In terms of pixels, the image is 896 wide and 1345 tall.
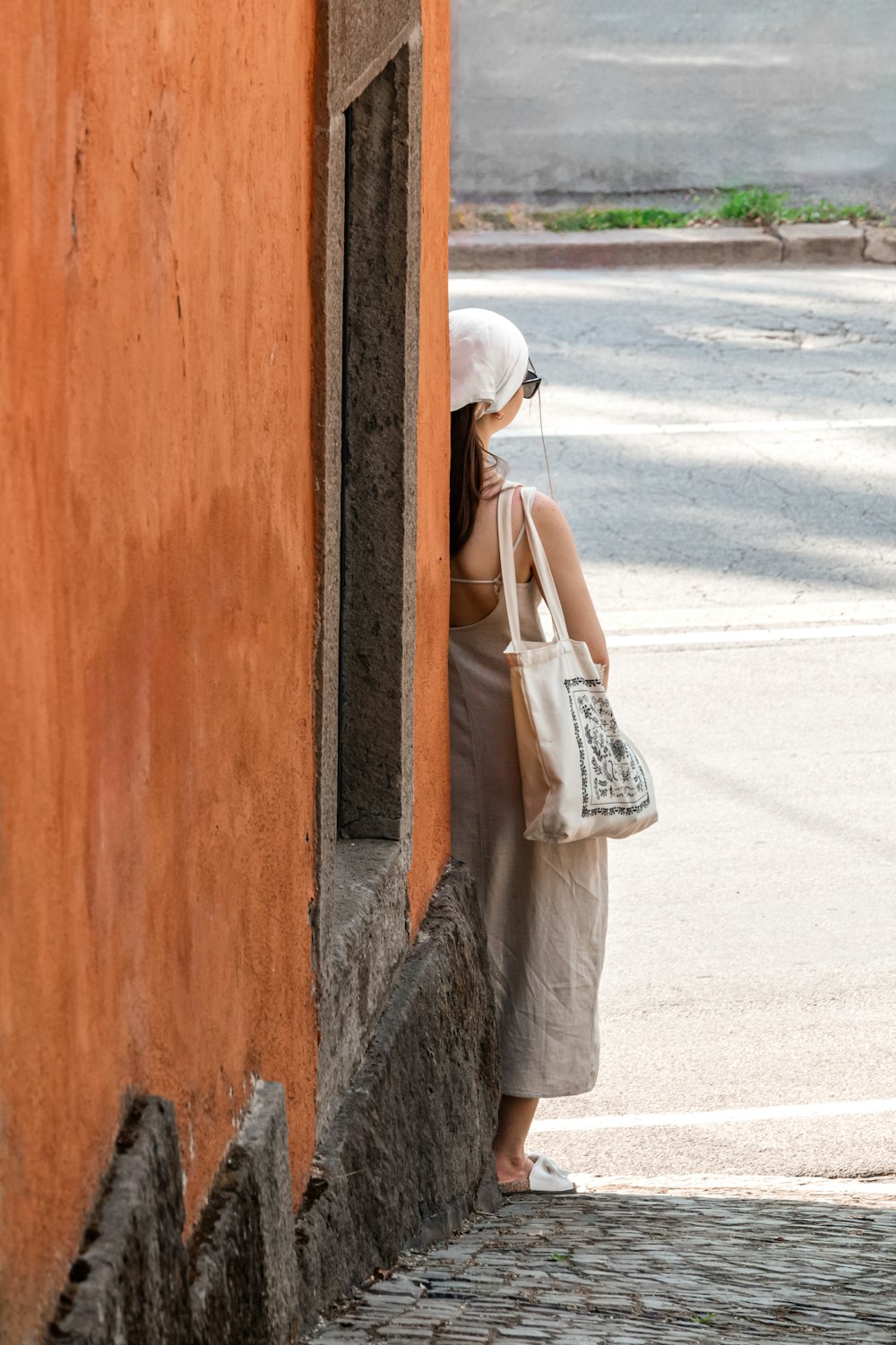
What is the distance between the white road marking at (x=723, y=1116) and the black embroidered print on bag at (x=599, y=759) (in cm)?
165

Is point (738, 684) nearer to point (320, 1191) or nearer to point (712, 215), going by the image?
point (320, 1191)

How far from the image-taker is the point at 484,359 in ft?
13.9

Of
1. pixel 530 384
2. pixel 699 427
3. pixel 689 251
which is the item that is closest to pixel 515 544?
pixel 530 384

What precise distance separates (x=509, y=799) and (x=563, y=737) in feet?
1.45

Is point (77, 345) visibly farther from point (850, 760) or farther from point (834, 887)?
point (850, 760)

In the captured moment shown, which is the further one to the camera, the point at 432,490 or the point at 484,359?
the point at 484,359

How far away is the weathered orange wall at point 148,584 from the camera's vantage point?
1.65 metres

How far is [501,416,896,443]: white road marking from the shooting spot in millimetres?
11109

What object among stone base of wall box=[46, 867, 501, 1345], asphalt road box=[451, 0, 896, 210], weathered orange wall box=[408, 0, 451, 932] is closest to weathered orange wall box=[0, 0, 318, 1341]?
stone base of wall box=[46, 867, 501, 1345]

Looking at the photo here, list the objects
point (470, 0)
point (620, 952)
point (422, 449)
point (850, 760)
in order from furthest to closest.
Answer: point (470, 0)
point (850, 760)
point (620, 952)
point (422, 449)

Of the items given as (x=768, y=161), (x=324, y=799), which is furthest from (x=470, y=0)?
(x=324, y=799)

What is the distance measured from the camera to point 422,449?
397 centimetres

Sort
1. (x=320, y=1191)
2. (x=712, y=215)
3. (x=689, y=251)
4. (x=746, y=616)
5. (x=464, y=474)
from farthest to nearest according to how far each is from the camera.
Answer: (x=712, y=215)
(x=689, y=251)
(x=746, y=616)
(x=464, y=474)
(x=320, y=1191)

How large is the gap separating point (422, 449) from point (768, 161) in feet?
45.0
